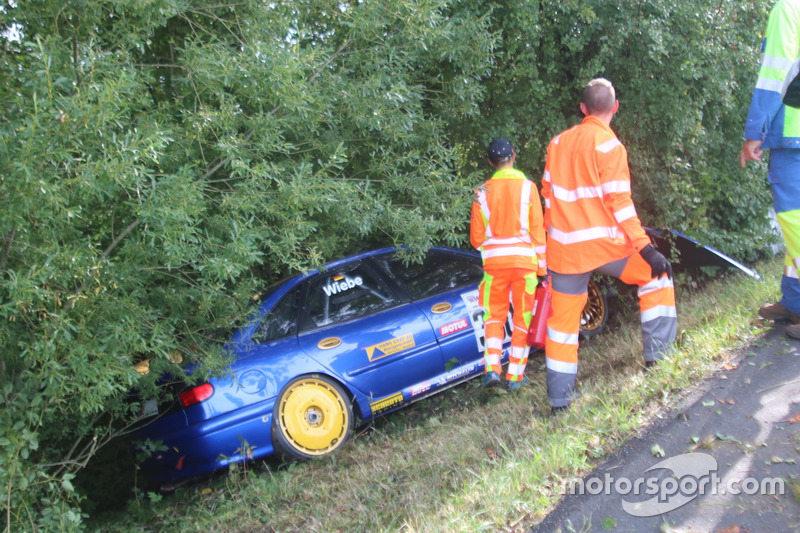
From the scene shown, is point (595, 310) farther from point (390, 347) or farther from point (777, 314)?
point (390, 347)

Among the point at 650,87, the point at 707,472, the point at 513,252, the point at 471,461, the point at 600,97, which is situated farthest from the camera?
the point at 650,87

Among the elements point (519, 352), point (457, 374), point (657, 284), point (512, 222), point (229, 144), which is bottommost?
point (457, 374)

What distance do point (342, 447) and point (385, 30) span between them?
3080 millimetres

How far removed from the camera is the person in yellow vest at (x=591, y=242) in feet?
12.8

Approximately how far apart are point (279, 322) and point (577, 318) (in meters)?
2.13

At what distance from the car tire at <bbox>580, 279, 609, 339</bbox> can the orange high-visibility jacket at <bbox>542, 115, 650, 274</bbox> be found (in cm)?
213

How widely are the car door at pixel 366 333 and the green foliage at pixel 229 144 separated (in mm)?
320

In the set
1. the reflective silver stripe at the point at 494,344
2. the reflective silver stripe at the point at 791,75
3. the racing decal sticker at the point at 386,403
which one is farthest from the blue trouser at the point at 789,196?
the racing decal sticker at the point at 386,403

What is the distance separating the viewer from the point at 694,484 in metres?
2.88

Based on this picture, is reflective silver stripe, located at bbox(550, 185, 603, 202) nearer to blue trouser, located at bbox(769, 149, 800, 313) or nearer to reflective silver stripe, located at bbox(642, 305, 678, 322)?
reflective silver stripe, located at bbox(642, 305, 678, 322)

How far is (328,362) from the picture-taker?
4.71m

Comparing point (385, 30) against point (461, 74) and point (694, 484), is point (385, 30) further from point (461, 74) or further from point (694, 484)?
point (694, 484)

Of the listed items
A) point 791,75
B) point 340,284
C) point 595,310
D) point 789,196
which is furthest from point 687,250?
point 340,284

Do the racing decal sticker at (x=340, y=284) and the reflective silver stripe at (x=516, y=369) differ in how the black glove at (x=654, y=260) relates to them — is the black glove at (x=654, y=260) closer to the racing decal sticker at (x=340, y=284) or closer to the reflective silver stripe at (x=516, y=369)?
the reflective silver stripe at (x=516, y=369)
